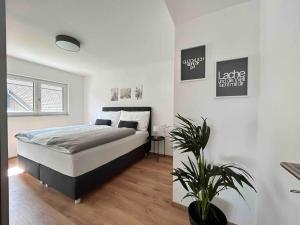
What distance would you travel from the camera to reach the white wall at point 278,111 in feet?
2.36

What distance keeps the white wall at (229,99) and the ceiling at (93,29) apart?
594 mm

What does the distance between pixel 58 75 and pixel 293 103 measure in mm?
4876

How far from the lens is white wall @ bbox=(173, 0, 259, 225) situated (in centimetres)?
126

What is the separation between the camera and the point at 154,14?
5.68ft

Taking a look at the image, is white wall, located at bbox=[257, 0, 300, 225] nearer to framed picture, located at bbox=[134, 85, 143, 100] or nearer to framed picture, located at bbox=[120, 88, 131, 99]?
framed picture, located at bbox=[134, 85, 143, 100]

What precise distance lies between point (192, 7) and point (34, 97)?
4.08m

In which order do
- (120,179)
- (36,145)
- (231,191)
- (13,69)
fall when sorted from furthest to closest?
(13,69), (120,179), (36,145), (231,191)

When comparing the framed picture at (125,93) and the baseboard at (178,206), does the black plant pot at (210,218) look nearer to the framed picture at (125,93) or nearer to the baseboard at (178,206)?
the baseboard at (178,206)

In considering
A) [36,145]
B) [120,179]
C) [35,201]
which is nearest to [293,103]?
[120,179]

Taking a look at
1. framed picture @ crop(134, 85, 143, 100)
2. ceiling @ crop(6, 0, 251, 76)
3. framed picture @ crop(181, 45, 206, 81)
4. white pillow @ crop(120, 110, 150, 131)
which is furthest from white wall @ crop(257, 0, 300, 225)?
framed picture @ crop(134, 85, 143, 100)

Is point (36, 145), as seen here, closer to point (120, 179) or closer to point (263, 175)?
point (120, 179)

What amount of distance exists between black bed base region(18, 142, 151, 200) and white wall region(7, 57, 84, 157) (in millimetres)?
1244

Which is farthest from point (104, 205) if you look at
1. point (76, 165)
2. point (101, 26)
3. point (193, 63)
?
point (101, 26)

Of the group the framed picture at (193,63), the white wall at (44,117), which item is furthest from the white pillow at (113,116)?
the framed picture at (193,63)
